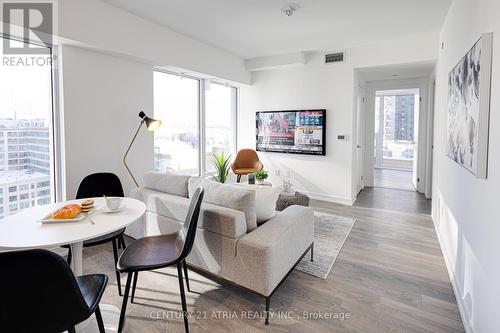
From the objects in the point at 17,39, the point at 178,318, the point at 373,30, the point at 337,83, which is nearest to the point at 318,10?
the point at 373,30

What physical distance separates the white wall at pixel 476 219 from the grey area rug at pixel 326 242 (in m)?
1.05

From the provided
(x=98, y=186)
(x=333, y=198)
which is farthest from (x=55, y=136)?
(x=333, y=198)

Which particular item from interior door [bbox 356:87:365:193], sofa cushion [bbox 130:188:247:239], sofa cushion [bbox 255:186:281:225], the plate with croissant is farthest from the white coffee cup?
interior door [bbox 356:87:365:193]

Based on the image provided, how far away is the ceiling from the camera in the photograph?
3139mm

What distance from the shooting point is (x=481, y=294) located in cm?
162

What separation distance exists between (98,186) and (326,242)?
2635mm

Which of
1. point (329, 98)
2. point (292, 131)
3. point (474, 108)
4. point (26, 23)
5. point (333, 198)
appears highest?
point (26, 23)

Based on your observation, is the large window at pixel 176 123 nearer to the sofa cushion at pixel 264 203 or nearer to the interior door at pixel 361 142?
the sofa cushion at pixel 264 203

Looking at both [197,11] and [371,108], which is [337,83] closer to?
[371,108]

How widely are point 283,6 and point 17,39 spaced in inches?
111

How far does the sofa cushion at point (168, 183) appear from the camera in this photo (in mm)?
2684

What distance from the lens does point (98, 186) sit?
2.91 meters

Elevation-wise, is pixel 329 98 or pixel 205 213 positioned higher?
pixel 329 98
